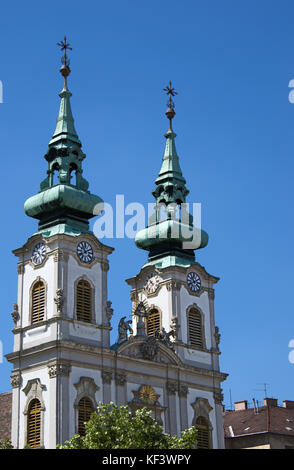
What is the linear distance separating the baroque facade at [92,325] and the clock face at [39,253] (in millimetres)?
60

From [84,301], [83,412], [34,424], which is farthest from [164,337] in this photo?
[34,424]

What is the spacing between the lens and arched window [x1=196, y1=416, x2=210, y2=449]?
4819 centimetres

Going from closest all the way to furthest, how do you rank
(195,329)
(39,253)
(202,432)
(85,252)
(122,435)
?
(122,435), (39,253), (85,252), (202,432), (195,329)

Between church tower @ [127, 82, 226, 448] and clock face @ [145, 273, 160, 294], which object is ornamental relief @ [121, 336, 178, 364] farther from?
clock face @ [145, 273, 160, 294]

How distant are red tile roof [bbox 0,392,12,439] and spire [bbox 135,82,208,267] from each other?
1035 cm

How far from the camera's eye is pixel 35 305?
147ft

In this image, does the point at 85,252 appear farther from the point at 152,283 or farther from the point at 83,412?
the point at 83,412

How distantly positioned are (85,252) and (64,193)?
115 inches

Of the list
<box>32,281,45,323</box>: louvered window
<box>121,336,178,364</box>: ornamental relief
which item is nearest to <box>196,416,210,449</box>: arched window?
<box>121,336,178,364</box>: ornamental relief

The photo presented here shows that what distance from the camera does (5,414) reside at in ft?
154

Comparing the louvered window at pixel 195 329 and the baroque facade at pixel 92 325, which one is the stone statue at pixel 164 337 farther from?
the louvered window at pixel 195 329

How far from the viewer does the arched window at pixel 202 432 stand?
48.2m
